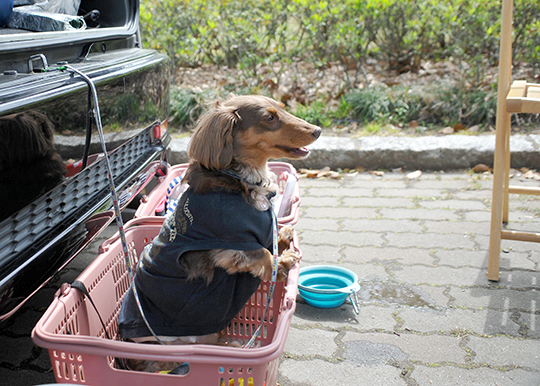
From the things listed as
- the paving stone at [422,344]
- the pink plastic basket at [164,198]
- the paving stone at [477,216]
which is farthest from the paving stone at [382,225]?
the paving stone at [422,344]

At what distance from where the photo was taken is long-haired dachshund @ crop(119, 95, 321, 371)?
2.00 metres

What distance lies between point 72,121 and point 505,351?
2318mm

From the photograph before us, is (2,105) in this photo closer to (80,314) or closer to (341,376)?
(80,314)

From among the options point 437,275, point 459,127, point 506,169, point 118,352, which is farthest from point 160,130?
point 459,127

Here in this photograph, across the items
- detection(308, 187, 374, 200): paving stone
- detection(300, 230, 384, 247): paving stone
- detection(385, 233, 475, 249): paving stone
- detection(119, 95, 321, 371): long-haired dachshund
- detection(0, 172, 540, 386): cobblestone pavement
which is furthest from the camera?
detection(308, 187, 374, 200): paving stone

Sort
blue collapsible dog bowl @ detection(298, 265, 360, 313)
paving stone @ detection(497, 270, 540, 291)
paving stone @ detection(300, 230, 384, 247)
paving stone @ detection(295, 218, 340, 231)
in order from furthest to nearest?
paving stone @ detection(295, 218, 340, 231) → paving stone @ detection(300, 230, 384, 247) → paving stone @ detection(497, 270, 540, 291) → blue collapsible dog bowl @ detection(298, 265, 360, 313)

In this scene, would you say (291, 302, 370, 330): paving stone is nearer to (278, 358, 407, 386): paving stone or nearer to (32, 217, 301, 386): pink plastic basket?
(278, 358, 407, 386): paving stone

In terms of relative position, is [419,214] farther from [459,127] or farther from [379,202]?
[459,127]

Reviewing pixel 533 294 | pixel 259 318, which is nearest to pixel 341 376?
pixel 259 318

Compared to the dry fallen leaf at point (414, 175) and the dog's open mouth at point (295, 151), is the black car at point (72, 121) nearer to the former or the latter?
the dog's open mouth at point (295, 151)

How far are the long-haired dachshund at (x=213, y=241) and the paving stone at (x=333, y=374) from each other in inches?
16.9

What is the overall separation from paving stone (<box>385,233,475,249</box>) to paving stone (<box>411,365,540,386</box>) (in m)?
1.29

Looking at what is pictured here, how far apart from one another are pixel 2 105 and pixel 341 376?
1.81 m

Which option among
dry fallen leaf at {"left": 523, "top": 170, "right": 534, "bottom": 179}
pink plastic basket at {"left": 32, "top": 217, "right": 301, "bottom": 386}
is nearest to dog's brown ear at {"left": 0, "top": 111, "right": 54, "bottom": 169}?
pink plastic basket at {"left": 32, "top": 217, "right": 301, "bottom": 386}
